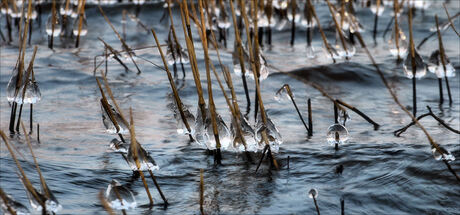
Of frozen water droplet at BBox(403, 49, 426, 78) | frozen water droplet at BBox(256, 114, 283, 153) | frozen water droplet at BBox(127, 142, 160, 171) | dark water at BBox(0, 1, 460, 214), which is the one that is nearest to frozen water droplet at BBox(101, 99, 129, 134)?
dark water at BBox(0, 1, 460, 214)

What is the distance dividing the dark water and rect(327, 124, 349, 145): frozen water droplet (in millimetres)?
66

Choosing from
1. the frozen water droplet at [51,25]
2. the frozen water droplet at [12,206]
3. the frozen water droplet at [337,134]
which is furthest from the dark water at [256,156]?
the frozen water droplet at [12,206]

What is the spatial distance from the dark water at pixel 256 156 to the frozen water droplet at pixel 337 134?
66 mm

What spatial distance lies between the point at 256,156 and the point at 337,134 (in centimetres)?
31

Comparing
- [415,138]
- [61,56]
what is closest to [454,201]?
[415,138]

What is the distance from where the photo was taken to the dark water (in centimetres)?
199

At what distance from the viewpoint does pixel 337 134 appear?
2354mm

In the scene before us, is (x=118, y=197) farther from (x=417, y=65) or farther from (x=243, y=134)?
(x=417, y=65)

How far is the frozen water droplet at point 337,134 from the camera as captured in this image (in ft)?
7.66

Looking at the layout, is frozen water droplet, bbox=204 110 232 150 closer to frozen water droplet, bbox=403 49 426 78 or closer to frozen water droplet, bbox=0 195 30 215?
frozen water droplet, bbox=0 195 30 215

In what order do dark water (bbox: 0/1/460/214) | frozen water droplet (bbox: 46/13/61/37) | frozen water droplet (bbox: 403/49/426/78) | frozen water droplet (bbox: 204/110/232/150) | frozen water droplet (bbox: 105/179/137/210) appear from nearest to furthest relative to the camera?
frozen water droplet (bbox: 105/179/137/210) → dark water (bbox: 0/1/460/214) → frozen water droplet (bbox: 204/110/232/150) → frozen water droplet (bbox: 403/49/426/78) → frozen water droplet (bbox: 46/13/61/37)

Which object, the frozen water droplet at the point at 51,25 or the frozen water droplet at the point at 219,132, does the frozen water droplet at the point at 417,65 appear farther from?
the frozen water droplet at the point at 51,25

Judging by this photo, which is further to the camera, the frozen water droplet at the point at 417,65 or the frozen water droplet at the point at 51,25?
the frozen water droplet at the point at 51,25

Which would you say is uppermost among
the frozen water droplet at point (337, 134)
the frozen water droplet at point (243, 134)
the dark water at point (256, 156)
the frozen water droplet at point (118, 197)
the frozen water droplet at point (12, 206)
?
the frozen water droplet at point (12, 206)
